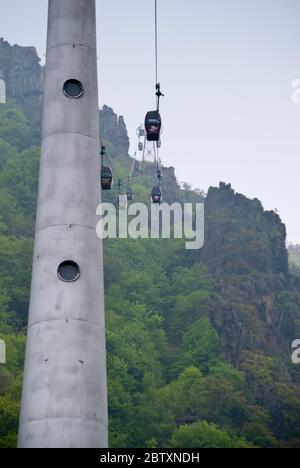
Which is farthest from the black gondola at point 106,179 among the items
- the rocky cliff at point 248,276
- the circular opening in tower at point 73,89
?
the rocky cliff at point 248,276

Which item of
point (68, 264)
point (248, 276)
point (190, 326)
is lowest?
point (68, 264)

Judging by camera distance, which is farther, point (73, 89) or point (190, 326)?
point (190, 326)

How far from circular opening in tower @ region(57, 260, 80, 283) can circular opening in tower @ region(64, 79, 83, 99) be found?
11.9 feet

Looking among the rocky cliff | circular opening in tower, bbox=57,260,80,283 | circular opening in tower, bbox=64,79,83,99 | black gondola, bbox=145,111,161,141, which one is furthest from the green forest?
circular opening in tower, bbox=57,260,80,283

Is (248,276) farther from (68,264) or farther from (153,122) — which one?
(68,264)

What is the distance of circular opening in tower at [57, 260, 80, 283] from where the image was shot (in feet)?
68.4

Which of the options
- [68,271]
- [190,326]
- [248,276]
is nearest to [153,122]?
[68,271]

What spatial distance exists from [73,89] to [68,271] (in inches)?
157

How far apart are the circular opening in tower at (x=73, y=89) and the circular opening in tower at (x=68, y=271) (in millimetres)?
3631

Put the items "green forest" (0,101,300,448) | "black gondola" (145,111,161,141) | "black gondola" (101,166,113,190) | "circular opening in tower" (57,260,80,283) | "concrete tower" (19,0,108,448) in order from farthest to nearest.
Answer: "green forest" (0,101,300,448) < "black gondola" (101,166,113,190) < "black gondola" (145,111,161,141) < "circular opening in tower" (57,260,80,283) < "concrete tower" (19,0,108,448)

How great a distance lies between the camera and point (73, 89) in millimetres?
22500

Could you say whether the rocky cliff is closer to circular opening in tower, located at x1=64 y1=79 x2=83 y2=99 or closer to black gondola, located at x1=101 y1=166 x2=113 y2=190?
black gondola, located at x1=101 y1=166 x2=113 y2=190

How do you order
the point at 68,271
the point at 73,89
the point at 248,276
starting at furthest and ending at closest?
the point at 248,276 → the point at 73,89 → the point at 68,271
